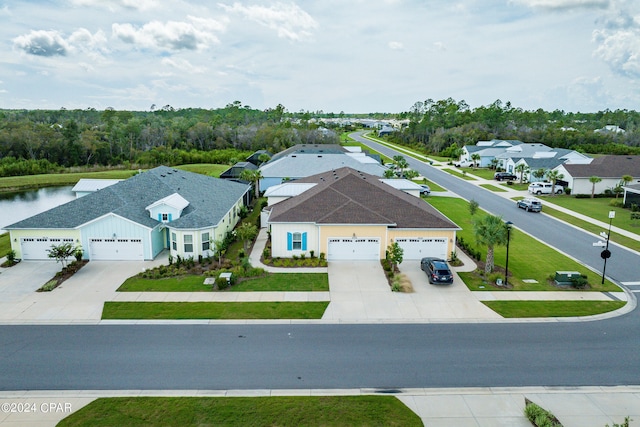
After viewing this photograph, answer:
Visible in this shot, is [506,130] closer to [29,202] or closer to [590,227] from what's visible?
[590,227]

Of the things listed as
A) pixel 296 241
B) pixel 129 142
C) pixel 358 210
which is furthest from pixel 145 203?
pixel 129 142

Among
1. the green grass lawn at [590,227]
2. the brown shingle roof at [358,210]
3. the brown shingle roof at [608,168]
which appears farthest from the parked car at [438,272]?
the brown shingle roof at [608,168]

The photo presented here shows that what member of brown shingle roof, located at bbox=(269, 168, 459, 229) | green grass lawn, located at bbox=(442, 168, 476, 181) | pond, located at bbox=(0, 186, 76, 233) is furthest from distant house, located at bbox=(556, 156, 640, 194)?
pond, located at bbox=(0, 186, 76, 233)

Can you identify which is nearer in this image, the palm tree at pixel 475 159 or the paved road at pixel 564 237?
the paved road at pixel 564 237

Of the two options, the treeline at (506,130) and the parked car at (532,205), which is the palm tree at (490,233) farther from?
the treeline at (506,130)

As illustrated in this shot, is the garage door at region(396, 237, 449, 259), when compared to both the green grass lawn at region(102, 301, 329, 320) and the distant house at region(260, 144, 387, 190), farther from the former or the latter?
the distant house at region(260, 144, 387, 190)
